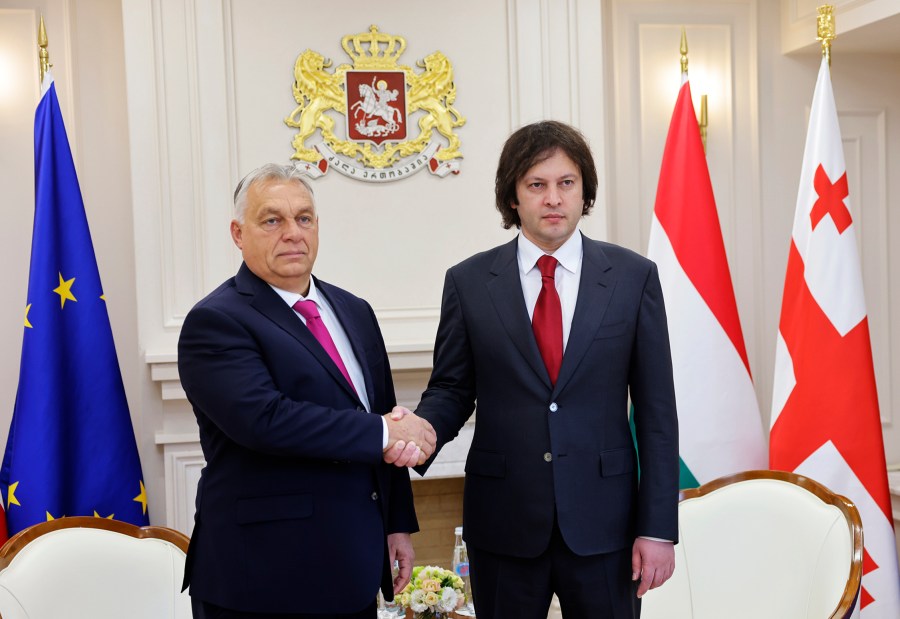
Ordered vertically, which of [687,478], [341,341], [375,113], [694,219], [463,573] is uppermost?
[375,113]

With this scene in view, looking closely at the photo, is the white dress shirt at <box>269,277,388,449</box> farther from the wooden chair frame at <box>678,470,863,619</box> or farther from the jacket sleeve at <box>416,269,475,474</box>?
the wooden chair frame at <box>678,470,863,619</box>

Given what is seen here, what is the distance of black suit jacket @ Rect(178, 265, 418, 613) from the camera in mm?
1848

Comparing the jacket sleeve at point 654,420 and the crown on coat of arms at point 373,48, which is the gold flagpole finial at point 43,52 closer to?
the crown on coat of arms at point 373,48

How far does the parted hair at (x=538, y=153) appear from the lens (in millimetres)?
2090

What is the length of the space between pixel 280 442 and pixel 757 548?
1.77 meters

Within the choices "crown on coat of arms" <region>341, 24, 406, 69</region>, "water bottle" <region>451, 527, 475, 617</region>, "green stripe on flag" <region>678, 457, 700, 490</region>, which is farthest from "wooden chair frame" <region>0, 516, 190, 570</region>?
"crown on coat of arms" <region>341, 24, 406, 69</region>

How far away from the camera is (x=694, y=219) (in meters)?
3.65

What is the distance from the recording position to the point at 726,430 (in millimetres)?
3557

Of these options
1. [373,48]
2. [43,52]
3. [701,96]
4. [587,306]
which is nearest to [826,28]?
[701,96]

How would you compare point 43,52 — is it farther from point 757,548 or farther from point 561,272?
point 757,548

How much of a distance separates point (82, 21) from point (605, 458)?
2.86 meters

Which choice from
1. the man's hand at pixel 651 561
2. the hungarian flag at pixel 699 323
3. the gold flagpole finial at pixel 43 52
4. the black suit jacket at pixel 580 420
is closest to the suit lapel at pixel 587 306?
the black suit jacket at pixel 580 420

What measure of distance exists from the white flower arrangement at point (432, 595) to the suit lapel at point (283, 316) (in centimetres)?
81

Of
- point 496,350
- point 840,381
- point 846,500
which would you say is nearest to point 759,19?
point 840,381
